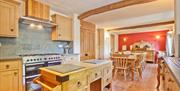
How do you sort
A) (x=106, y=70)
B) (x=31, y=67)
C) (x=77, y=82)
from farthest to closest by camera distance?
(x=31, y=67), (x=106, y=70), (x=77, y=82)

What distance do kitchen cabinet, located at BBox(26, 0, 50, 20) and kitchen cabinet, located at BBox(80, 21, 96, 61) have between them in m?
2.05

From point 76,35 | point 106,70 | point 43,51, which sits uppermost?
point 76,35

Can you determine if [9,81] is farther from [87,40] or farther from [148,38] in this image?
[148,38]

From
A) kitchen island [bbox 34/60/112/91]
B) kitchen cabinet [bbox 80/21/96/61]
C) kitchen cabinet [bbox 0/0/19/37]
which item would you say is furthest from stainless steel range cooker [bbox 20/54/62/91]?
kitchen cabinet [bbox 80/21/96/61]

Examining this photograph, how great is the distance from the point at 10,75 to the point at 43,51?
1.45 meters

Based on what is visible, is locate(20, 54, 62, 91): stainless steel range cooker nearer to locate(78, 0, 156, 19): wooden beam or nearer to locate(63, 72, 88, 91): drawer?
locate(63, 72, 88, 91): drawer

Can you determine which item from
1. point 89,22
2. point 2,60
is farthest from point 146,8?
point 2,60

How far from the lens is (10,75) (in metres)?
2.33

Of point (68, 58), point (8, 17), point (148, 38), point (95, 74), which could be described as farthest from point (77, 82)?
point (148, 38)

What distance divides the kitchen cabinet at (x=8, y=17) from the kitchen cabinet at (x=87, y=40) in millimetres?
2832

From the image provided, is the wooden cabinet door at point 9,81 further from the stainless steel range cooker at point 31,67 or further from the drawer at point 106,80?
the drawer at point 106,80

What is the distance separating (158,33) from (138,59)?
6.90 meters

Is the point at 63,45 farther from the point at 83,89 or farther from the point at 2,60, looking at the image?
the point at 83,89

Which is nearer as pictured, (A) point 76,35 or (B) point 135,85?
(B) point 135,85
